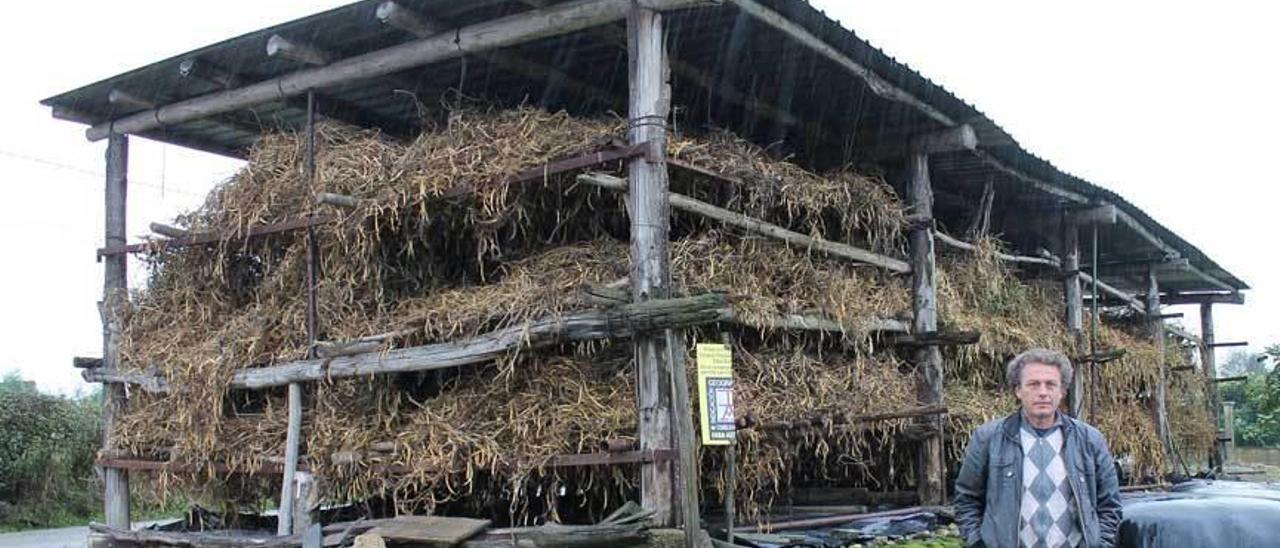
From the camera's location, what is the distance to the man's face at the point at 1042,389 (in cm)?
453

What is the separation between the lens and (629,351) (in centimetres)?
769

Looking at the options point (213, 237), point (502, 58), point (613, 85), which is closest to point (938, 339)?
point (613, 85)

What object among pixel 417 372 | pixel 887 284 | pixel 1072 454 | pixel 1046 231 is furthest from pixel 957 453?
pixel 1072 454

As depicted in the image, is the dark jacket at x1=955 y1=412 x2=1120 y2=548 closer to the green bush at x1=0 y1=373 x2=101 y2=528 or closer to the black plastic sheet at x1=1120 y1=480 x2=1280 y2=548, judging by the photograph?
the black plastic sheet at x1=1120 y1=480 x2=1280 y2=548

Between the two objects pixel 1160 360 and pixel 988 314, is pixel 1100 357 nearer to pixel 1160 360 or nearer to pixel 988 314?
pixel 988 314

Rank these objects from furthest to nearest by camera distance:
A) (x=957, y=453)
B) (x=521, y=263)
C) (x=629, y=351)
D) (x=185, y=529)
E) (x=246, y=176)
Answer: (x=957, y=453)
(x=185, y=529)
(x=246, y=176)
(x=521, y=263)
(x=629, y=351)

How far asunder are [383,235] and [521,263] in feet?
3.97

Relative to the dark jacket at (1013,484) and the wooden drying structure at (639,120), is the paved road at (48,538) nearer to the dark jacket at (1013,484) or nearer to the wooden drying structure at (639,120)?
the wooden drying structure at (639,120)

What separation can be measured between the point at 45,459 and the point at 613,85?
15602 mm

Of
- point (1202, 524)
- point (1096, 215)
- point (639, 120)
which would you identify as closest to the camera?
point (1202, 524)

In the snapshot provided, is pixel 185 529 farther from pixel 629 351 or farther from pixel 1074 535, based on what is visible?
pixel 1074 535

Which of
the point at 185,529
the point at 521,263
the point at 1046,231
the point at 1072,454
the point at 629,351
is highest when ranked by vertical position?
the point at 1046,231

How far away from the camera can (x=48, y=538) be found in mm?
18219

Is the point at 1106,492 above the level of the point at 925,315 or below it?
below
